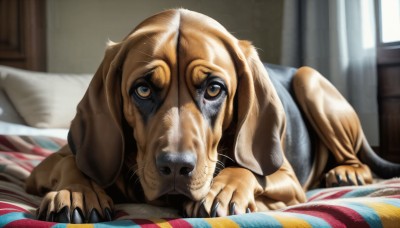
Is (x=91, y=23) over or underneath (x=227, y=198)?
over

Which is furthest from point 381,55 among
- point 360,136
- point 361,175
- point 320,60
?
point 361,175

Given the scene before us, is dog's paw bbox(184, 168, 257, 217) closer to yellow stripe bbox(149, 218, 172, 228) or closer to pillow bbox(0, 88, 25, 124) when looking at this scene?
yellow stripe bbox(149, 218, 172, 228)

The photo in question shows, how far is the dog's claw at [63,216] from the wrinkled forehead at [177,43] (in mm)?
437

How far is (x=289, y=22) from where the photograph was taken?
4.53 meters

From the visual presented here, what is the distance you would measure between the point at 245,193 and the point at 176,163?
0.87ft

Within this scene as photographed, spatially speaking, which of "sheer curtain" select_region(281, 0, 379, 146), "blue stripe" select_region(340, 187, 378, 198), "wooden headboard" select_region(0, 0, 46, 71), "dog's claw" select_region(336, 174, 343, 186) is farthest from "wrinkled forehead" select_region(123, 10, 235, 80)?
"wooden headboard" select_region(0, 0, 46, 71)

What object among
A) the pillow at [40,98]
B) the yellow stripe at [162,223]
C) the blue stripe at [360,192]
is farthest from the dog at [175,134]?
the pillow at [40,98]

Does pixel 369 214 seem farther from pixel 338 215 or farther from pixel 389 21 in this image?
pixel 389 21

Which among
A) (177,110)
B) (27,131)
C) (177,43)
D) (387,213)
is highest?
(177,43)

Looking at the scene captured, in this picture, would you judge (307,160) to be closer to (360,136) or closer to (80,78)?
(360,136)

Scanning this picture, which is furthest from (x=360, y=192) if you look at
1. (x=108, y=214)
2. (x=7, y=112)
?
(x=7, y=112)

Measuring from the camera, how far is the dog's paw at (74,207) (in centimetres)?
128

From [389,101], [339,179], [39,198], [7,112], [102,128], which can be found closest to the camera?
[102,128]

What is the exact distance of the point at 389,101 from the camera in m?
Answer: 4.05
